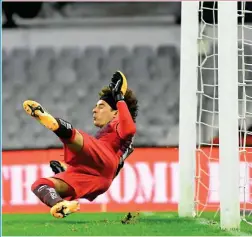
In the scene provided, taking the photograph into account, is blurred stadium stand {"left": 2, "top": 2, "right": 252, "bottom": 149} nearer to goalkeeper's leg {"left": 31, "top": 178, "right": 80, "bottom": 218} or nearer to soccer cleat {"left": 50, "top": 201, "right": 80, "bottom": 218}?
goalkeeper's leg {"left": 31, "top": 178, "right": 80, "bottom": 218}

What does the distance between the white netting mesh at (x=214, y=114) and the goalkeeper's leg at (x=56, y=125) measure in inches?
41.1

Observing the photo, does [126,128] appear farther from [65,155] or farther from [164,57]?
[164,57]

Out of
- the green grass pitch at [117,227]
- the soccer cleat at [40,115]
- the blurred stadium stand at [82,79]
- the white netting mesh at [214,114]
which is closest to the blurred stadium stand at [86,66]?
the blurred stadium stand at [82,79]

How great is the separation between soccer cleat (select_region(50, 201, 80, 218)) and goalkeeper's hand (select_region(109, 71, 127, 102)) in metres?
0.50

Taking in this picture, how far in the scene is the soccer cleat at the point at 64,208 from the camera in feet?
10.0

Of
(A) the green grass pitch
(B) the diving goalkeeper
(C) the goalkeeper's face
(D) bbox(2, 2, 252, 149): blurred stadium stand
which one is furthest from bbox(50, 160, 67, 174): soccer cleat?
(D) bbox(2, 2, 252, 149): blurred stadium stand

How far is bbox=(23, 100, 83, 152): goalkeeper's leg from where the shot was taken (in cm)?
315

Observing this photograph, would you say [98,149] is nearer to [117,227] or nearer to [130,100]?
[130,100]

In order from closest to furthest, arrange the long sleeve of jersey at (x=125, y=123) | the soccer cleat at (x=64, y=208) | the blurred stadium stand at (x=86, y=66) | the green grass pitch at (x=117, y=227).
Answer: the soccer cleat at (x=64, y=208) < the long sleeve of jersey at (x=125, y=123) < the green grass pitch at (x=117, y=227) < the blurred stadium stand at (x=86, y=66)

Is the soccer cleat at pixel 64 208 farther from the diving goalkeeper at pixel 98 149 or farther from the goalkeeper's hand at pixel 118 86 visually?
the goalkeeper's hand at pixel 118 86

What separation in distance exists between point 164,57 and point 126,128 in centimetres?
350

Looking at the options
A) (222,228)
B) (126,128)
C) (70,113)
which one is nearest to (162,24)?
(70,113)

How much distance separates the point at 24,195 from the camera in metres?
6.02

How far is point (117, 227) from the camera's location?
3.99m
